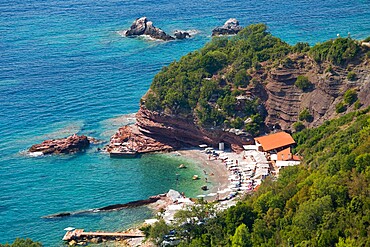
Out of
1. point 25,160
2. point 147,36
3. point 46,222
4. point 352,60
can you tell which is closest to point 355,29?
point 147,36

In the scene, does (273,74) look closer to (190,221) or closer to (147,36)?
(190,221)

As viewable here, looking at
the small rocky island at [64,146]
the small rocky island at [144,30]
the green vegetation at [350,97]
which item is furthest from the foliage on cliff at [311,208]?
the small rocky island at [144,30]

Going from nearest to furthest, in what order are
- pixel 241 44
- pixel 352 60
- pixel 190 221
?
pixel 190 221 < pixel 352 60 < pixel 241 44

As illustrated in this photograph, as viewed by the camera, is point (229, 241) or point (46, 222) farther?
point (46, 222)

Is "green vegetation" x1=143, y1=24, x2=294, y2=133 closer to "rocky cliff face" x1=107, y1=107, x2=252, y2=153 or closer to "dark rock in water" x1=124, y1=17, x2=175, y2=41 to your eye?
"rocky cliff face" x1=107, y1=107, x2=252, y2=153

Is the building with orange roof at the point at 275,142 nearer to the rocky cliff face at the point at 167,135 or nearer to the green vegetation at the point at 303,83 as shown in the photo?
the rocky cliff face at the point at 167,135

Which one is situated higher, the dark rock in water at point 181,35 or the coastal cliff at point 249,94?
the coastal cliff at point 249,94
